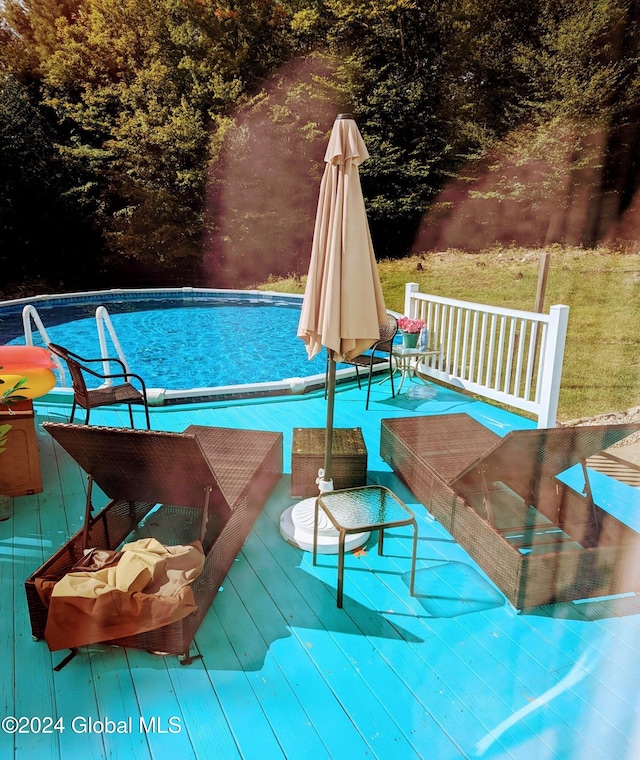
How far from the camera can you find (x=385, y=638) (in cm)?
216

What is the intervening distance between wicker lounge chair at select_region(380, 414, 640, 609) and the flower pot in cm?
217

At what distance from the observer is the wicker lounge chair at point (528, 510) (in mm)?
2248

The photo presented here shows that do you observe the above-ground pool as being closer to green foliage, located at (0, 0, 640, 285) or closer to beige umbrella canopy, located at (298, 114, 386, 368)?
beige umbrella canopy, located at (298, 114, 386, 368)

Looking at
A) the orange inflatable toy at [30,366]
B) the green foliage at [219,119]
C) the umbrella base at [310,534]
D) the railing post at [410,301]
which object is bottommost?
the umbrella base at [310,534]

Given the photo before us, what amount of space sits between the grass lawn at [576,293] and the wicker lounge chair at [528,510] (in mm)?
2190

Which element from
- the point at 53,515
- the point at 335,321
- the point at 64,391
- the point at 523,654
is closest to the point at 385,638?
the point at 523,654

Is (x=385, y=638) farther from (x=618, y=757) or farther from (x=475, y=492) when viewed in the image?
(x=475, y=492)

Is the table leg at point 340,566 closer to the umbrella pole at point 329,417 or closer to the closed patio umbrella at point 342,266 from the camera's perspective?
the umbrella pole at point 329,417

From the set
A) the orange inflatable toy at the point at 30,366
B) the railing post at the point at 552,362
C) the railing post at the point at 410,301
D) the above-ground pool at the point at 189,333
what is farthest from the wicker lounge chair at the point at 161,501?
the railing post at the point at 410,301

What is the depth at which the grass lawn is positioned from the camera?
638 centimetres

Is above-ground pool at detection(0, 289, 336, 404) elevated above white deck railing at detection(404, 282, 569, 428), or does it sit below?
below

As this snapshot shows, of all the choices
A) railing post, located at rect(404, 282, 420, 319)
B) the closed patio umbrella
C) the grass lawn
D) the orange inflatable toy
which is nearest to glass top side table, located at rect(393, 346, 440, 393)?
railing post, located at rect(404, 282, 420, 319)

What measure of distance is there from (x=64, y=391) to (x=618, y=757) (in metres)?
4.98

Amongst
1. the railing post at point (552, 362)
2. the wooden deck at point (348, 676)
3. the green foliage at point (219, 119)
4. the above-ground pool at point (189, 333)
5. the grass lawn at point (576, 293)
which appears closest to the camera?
the wooden deck at point (348, 676)
